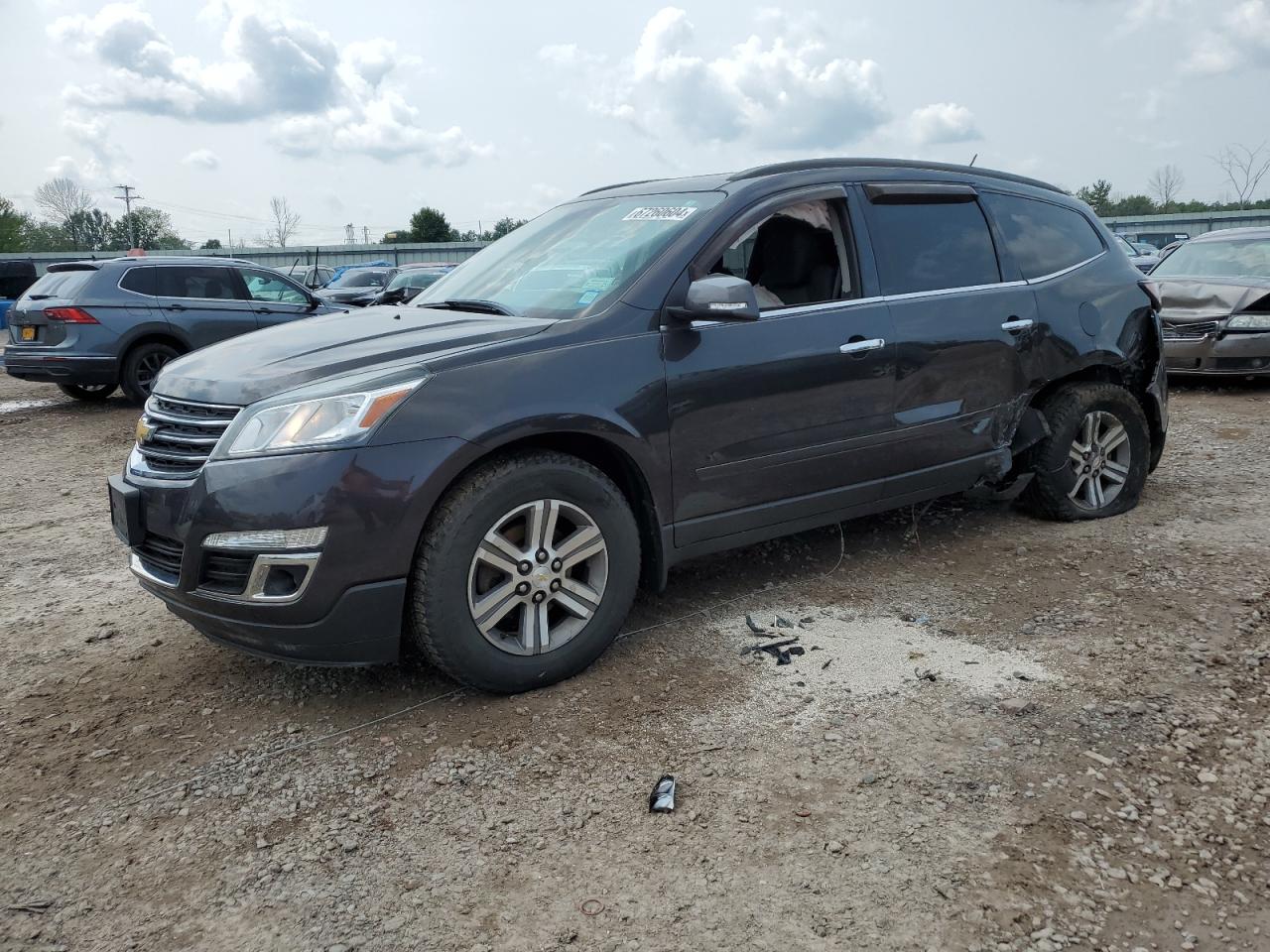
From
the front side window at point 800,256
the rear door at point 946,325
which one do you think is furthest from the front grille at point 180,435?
the rear door at point 946,325

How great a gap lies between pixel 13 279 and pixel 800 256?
23208 millimetres

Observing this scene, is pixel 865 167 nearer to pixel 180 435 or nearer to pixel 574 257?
pixel 574 257

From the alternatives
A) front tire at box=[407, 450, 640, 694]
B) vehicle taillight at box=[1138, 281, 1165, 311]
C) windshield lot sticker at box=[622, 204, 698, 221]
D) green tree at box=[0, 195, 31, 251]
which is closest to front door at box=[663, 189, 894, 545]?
windshield lot sticker at box=[622, 204, 698, 221]

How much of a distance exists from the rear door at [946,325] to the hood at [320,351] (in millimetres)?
1691

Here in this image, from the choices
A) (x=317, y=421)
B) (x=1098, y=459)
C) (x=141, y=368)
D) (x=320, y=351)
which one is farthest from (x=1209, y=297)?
(x=141, y=368)

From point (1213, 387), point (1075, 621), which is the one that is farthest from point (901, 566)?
point (1213, 387)

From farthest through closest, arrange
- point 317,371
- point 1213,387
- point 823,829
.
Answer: point 1213,387 → point 317,371 → point 823,829

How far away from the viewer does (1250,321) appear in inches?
378

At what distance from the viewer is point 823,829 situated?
8.87 ft

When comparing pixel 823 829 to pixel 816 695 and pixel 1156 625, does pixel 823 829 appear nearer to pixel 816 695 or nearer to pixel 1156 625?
pixel 816 695

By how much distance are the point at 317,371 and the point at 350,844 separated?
1514mm

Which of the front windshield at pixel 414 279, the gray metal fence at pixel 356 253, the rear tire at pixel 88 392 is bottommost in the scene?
the rear tire at pixel 88 392

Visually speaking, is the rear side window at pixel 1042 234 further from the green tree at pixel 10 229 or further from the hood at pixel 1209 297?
the green tree at pixel 10 229

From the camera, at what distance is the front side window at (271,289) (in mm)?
12047
